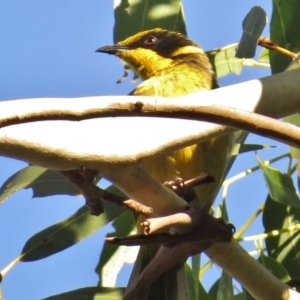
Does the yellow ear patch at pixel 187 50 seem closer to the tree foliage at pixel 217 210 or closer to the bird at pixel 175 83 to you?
the bird at pixel 175 83

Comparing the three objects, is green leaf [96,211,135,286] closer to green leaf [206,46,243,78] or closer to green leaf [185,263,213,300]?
green leaf [185,263,213,300]

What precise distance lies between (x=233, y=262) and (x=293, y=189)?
92cm

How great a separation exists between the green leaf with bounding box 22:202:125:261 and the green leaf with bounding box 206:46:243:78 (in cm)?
75

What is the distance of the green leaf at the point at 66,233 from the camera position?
2275 millimetres

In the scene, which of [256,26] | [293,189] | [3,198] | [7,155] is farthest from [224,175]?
[7,155]

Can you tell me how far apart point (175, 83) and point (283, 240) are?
669mm

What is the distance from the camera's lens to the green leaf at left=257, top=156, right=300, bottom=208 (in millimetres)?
2295

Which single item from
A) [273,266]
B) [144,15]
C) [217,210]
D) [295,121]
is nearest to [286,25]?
[295,121]

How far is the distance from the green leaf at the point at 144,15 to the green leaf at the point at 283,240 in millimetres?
769

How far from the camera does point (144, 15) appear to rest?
8.58 ft

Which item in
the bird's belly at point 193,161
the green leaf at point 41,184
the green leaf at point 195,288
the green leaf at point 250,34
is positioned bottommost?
the green leaf at point 195,288

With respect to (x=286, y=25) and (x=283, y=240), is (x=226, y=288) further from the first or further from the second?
(x=286, y=25)

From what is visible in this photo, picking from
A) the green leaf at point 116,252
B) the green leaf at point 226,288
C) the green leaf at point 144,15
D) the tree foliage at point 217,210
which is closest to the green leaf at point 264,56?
the tree foliage at point 217,210

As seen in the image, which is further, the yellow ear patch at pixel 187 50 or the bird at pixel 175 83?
the yellow ear patch at pixel 187 50
